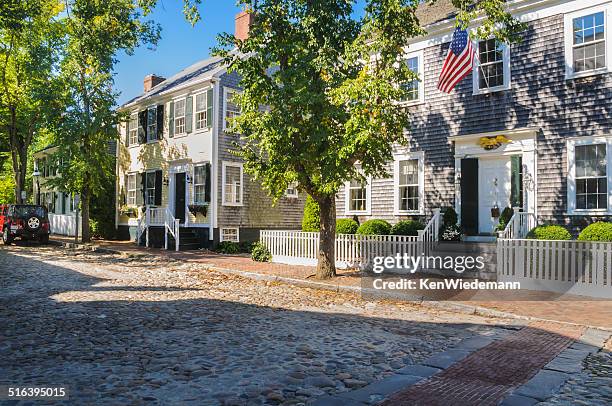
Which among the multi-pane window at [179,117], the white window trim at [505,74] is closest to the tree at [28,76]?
the multi-pane window at [179,117]

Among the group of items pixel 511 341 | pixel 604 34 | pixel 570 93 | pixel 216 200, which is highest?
pixel 604 34

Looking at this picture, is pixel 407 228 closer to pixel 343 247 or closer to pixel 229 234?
pixel 343 247

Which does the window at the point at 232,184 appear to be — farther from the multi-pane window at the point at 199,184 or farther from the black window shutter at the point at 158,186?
A: the black window shutter at the point at 158,186

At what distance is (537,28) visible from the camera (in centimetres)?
1415

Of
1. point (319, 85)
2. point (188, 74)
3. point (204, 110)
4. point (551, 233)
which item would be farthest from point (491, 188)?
point (188, 74)

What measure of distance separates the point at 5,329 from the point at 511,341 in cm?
710

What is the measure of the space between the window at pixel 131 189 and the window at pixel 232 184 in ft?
24.5

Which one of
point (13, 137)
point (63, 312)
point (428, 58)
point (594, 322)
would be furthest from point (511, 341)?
point (13, 137)

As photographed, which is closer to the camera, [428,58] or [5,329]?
[5,329]

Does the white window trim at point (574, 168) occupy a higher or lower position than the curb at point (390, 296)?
higher

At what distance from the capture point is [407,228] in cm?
1530

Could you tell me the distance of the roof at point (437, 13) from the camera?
16709 millimetres

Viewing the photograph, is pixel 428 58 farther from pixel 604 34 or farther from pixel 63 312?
pixel 63 312

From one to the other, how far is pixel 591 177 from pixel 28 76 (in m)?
27.2
